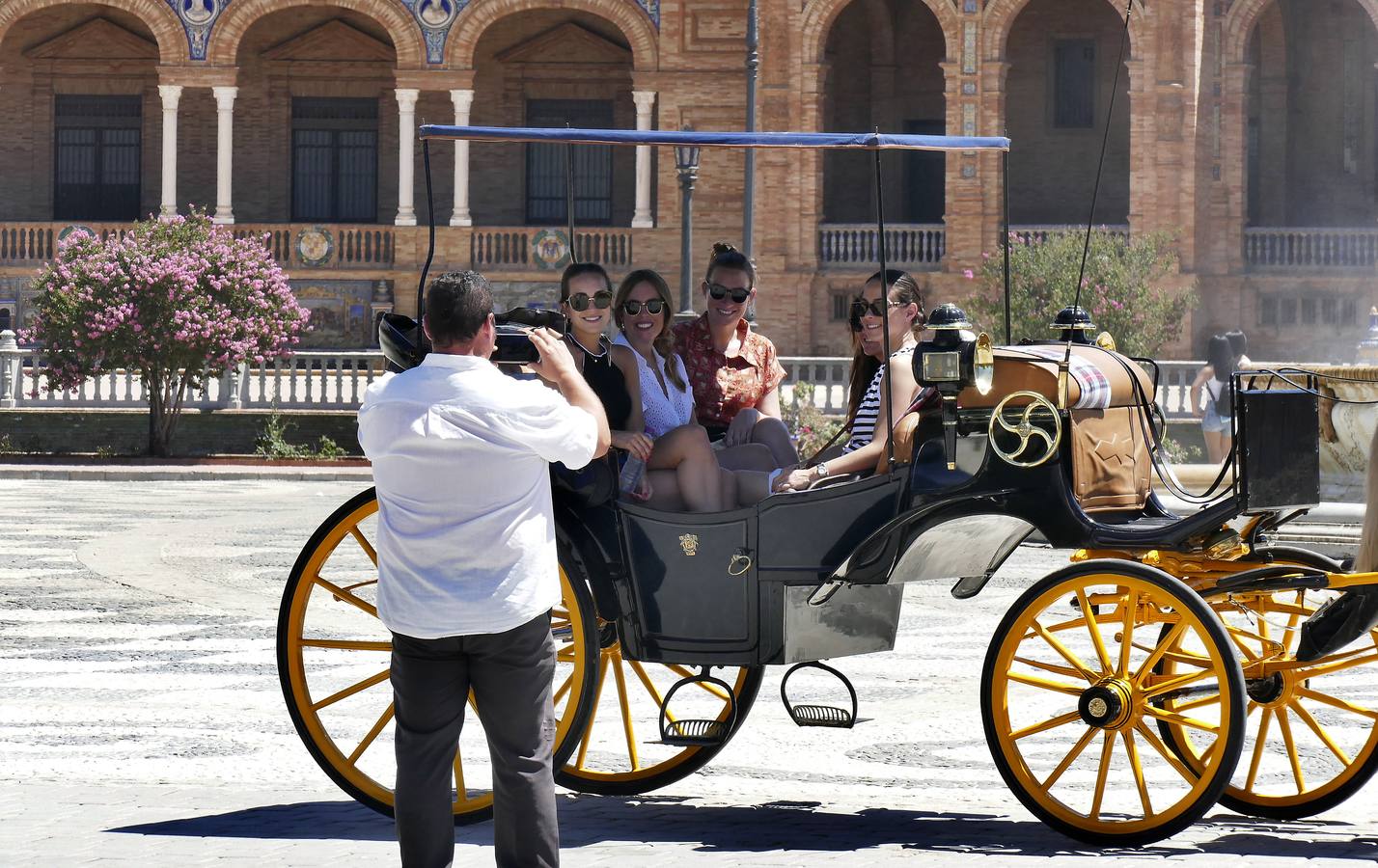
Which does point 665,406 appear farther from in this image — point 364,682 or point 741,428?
point 364,682

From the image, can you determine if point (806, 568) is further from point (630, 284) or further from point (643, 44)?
point (643, 44)

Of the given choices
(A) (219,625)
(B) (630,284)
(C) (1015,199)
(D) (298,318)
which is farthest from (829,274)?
(B) (630,284)

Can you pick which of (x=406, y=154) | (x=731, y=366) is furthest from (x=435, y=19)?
(x=731, y=366)

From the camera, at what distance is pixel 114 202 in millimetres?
38438

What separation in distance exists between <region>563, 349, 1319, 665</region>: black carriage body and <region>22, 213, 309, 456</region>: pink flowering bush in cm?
1816

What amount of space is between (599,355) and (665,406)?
0.32 meters

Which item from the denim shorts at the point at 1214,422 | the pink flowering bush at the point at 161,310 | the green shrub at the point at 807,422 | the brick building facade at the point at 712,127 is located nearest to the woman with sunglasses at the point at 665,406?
the denim shorts at the point at 1214,422

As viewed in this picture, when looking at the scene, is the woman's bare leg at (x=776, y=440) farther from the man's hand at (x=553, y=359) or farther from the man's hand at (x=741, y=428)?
the man's hand at (x=553, y=359)

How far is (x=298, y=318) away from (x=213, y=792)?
62.8 feet

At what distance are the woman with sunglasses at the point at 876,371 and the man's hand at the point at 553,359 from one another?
103 centimetres

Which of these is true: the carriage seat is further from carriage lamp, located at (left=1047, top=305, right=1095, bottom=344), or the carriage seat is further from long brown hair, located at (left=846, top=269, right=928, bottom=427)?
long brown hair, located at (left=846, top=269, right=928, bottom=427)

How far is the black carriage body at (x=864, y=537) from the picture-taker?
6.05m

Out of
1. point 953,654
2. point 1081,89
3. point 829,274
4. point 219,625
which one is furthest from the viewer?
point 1081,89

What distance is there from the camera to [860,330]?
7305mm
